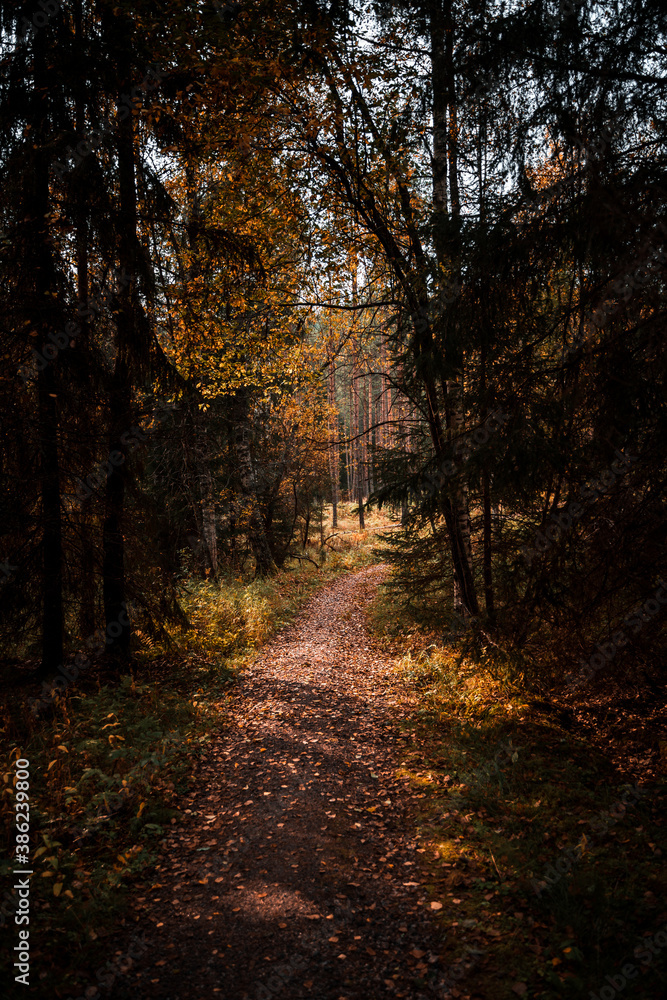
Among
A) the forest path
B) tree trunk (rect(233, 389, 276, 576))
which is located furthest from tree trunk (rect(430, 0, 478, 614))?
tree trunk (rect(233, 389, 276, 576))

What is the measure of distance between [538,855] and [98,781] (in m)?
4.40

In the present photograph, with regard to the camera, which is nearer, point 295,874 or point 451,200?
point 295,874

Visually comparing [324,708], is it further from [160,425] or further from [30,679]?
[160,425]

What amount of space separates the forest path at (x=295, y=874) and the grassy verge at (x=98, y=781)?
1.02 feet

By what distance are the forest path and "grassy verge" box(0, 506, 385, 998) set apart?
31cm

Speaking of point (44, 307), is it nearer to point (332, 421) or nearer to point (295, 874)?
point (295, 874)

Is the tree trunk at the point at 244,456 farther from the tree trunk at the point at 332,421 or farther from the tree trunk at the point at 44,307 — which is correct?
the tree trunk at the point at 44,307

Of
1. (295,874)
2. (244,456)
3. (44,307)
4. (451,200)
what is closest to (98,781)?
(295,874)

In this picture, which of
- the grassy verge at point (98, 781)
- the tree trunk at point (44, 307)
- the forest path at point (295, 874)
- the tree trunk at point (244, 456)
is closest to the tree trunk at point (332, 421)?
the tree trunk at point (244, 456)

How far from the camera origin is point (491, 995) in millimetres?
3133

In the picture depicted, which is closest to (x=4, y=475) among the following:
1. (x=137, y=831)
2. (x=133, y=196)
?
(x=137, y=831)

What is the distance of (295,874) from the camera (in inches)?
168

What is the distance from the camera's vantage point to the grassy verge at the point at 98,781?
11.7 feet

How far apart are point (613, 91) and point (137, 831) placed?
8.28 metres
